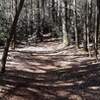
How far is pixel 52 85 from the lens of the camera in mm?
10664

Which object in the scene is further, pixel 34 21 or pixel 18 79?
pixel 34 21

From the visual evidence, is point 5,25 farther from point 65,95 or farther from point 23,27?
point 65,95

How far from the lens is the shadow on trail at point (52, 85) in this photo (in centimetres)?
916

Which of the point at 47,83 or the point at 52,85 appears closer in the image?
the point at 52,85

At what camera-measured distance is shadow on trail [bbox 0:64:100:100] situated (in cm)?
916

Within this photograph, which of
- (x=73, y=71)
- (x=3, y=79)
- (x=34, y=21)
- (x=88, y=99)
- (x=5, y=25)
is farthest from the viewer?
(x=34, y=21)

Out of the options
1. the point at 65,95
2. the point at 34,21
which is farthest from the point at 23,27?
the point at 65,95

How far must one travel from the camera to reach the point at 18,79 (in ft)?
37.4

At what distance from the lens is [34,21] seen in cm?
3997

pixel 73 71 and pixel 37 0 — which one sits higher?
pixel 37 0

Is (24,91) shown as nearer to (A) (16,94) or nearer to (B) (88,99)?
(A) (16,94)

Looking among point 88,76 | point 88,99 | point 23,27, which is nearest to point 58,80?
point 88,76

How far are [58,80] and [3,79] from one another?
250 centimetres

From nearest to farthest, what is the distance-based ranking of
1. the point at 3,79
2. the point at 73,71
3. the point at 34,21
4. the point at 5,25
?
the point at 3,79
the point at 73,71
the point at 5,25
the point at 34,21
